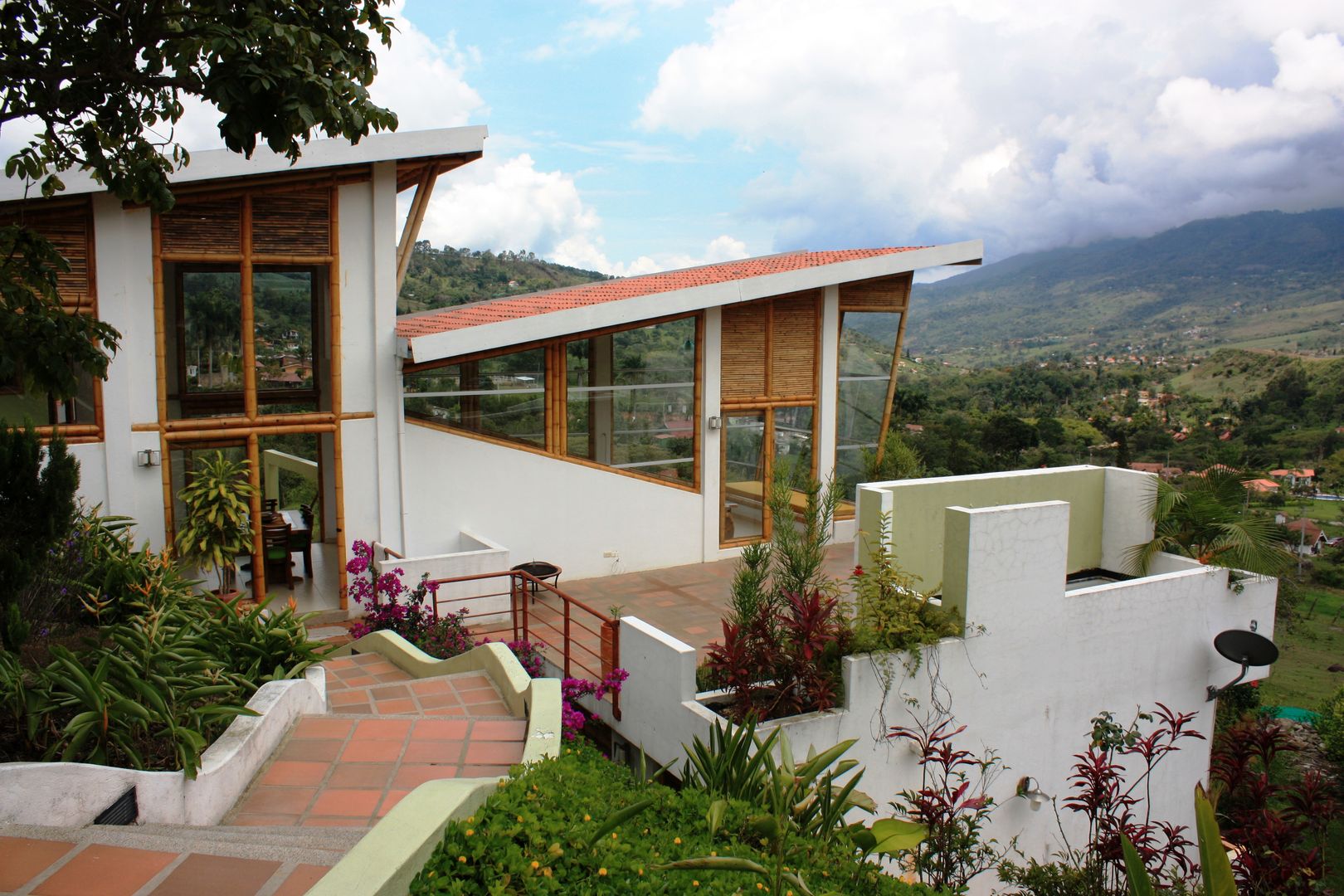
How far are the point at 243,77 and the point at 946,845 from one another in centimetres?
528

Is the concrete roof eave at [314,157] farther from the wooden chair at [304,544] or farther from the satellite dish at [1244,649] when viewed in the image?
the satellite dish at [1244,649]

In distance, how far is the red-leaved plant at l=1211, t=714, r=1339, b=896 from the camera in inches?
157

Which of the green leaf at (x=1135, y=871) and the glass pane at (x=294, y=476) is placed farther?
the glass pane at (x=294, y=476)

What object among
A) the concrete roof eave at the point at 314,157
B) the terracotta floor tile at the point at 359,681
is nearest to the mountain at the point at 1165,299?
the concrete roof eave at the point at 314,157

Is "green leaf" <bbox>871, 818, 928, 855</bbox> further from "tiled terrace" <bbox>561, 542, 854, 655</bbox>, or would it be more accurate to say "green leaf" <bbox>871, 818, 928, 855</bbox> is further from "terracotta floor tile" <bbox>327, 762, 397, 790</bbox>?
"tiled terrace" <bbox>561, 542, 854, 655</bbox>

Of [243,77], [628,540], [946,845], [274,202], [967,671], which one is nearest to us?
[243,77]

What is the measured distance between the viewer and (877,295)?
1455 cm

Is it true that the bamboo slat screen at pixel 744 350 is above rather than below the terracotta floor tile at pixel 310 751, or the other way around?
above

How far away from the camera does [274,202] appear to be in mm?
9859

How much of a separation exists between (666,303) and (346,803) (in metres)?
7.88

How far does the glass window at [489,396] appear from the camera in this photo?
10.9 meters

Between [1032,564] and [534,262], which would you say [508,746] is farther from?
[534,262]

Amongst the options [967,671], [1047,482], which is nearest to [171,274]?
[967,671]

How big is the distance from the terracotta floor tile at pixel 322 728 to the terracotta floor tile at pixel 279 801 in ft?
2.25
